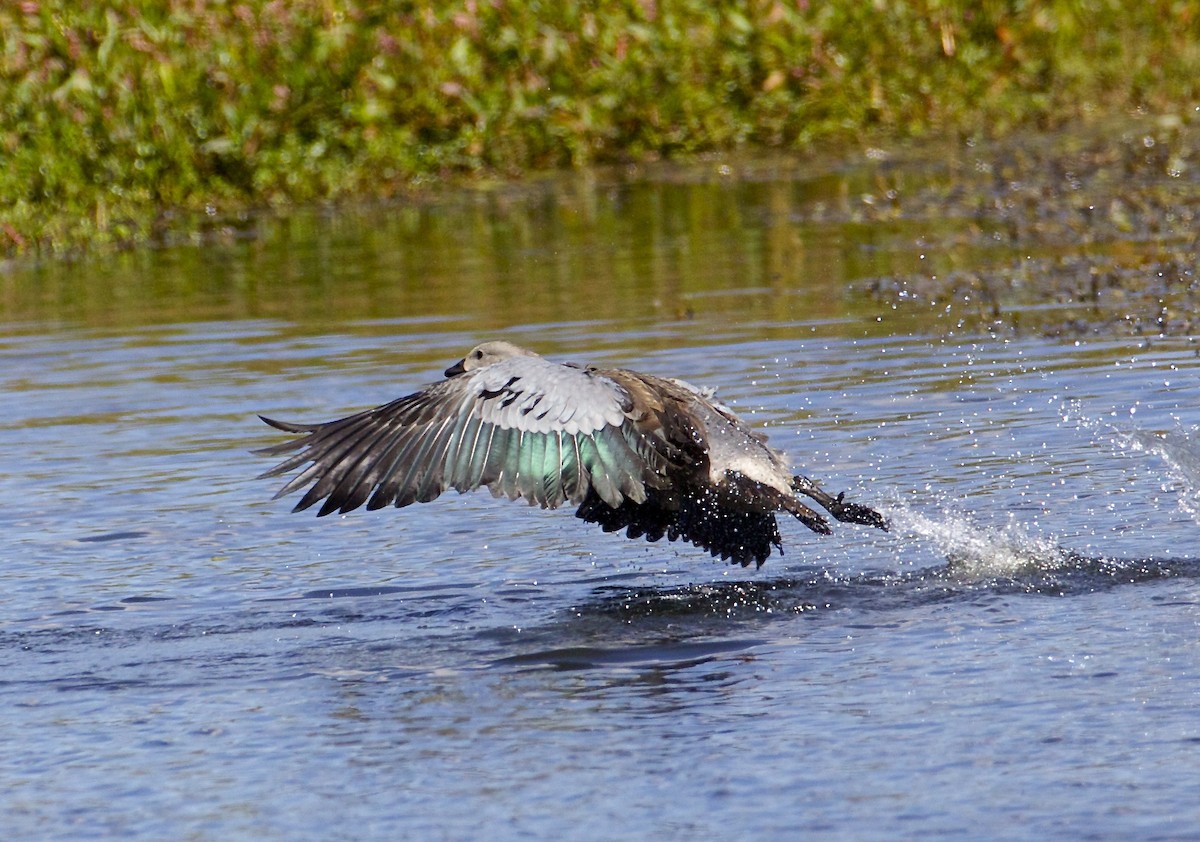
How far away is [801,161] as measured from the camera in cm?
1644

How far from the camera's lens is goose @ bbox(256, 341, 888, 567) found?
17.6 ft

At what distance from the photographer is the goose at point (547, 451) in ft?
17.6

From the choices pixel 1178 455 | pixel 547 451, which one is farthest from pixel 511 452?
pixel 1178 455

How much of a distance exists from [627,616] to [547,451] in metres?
0.47

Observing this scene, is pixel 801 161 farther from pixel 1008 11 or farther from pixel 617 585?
pixel 617 585

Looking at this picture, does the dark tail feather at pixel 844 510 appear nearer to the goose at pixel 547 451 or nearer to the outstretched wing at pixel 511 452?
the goose at pixel 547 451

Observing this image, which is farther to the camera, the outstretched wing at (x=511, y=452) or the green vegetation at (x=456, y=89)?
the green vegetation at (x=456, y=89)

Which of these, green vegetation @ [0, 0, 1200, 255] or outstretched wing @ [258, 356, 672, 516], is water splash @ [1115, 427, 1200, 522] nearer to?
outstretched wing @ [258, 356, 672, 516]

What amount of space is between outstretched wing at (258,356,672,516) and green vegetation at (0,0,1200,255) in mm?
9117

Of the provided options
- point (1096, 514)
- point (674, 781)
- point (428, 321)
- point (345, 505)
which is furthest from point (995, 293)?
point (674, 781)

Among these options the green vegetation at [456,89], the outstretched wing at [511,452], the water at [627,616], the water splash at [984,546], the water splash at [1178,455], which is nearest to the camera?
the water at [627,616]

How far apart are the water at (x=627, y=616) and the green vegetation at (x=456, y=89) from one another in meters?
5.25

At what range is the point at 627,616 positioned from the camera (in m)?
5.45

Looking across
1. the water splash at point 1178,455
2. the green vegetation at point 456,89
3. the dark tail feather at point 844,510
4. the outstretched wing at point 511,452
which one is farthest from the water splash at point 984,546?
the green vegetation at point 456,89
